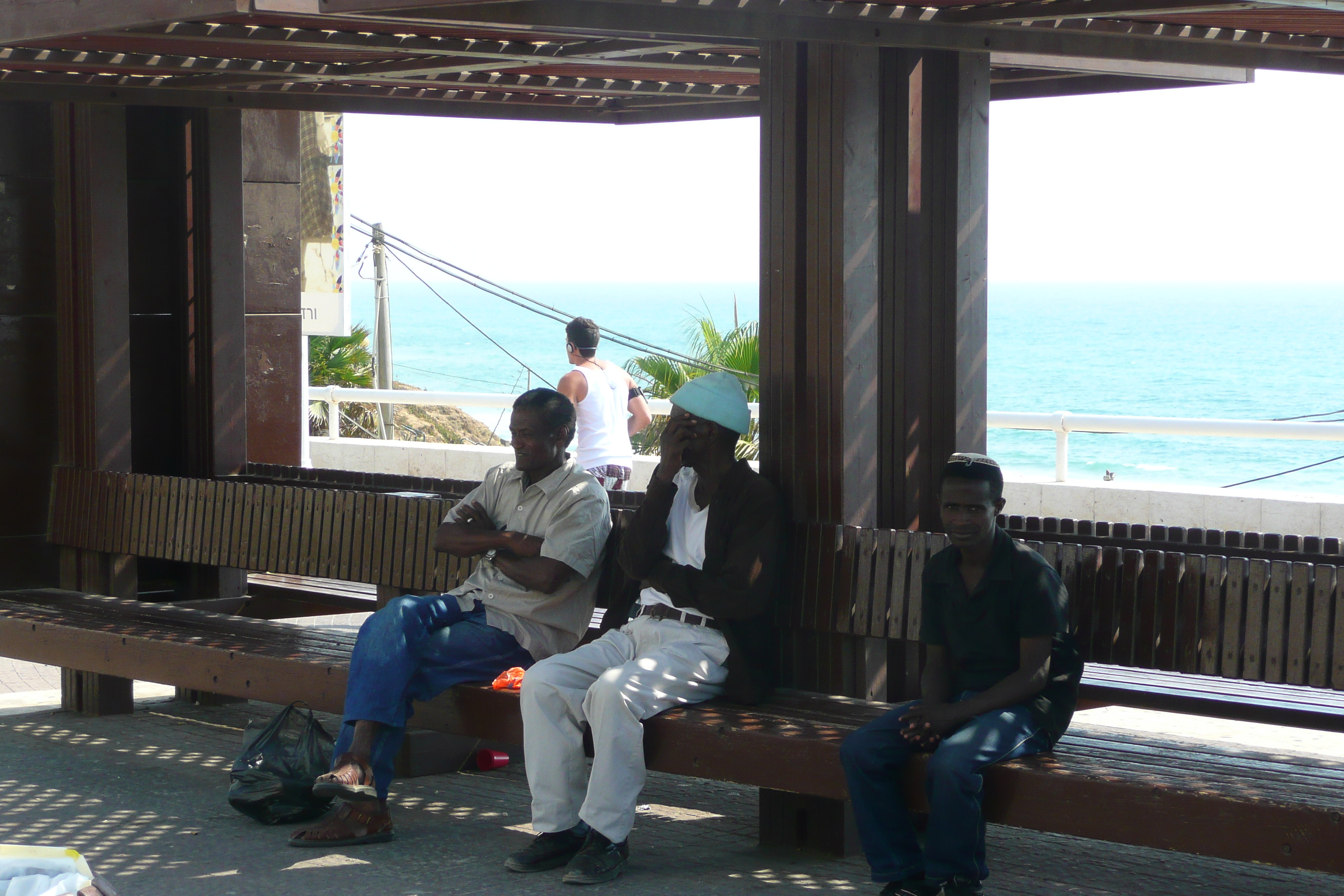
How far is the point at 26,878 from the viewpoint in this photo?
281cm

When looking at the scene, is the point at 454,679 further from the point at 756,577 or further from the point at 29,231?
the point at 29,231

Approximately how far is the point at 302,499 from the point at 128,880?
227 centimetres

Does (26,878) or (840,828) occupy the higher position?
(26,878)

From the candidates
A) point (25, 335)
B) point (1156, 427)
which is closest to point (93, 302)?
point (25, 335)

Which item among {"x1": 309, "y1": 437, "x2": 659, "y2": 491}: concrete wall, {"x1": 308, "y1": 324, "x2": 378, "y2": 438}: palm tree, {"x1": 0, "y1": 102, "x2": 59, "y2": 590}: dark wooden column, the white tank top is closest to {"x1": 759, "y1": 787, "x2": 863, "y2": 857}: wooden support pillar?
the white tank top

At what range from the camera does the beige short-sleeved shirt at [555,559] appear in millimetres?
5184

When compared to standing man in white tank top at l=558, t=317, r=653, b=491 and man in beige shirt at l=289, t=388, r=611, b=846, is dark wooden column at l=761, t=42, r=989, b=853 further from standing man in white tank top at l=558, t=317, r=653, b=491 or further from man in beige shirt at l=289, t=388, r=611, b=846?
standing man in white tank top at l=558, t=317, r=653, b=491

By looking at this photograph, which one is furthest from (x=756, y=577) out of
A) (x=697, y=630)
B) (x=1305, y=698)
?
(x=1305, y=698)

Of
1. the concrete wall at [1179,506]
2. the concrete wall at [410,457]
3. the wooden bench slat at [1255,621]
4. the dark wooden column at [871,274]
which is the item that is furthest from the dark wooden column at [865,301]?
the concrete wall at [410,457]

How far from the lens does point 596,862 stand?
4.58 metres

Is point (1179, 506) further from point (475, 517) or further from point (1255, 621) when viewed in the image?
point (475, 517)

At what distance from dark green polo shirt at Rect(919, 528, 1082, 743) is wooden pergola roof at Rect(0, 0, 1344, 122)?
60.7 inches

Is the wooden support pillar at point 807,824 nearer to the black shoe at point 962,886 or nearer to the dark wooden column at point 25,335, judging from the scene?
the black shoe at point 962,886

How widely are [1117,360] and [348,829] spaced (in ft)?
294
